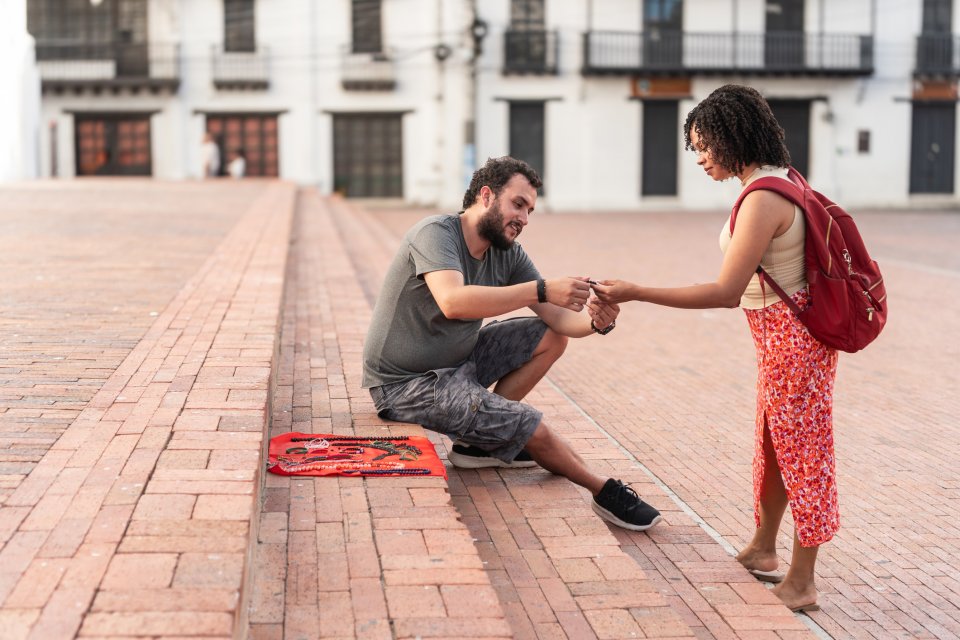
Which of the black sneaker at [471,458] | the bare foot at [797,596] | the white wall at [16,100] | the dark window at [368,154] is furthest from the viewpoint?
the dark window at [368,154]

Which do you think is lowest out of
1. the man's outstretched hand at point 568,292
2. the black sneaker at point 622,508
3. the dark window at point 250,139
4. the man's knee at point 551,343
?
the black sneaker at point 622,508

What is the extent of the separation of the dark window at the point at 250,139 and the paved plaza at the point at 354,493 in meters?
22.6

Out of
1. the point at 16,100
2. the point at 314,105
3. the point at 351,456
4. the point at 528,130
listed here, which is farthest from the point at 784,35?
the point at 351,456

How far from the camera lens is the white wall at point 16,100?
2456cm

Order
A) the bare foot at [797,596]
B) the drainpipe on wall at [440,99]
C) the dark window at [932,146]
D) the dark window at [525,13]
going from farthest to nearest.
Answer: the dark window at [932,146] < the dark window at [525,13] < the drainpipe on wall at [440,99] < the bare foot at [797,596]

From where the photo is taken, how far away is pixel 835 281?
3.47 m

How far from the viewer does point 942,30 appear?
31000 millimetres

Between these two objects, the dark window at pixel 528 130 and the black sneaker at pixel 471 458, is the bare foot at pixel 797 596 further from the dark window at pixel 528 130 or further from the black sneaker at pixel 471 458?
the dark window at pixel 528 130

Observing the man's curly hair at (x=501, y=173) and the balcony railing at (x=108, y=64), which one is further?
the balcony railing at (x=108, y=64)

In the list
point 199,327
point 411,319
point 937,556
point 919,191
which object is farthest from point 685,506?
point 919,191

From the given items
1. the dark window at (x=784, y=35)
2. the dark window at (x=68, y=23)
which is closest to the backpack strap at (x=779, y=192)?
the dark window at (x=784, y=35)

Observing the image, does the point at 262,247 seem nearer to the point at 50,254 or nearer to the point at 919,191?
the point at 50,254

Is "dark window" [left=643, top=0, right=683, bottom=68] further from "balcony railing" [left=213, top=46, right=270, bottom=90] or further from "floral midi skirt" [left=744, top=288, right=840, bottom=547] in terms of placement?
"floral midi skirt" [left=744, top=288, right=840, bottom=547]

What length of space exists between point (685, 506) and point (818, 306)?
49.6 inches
